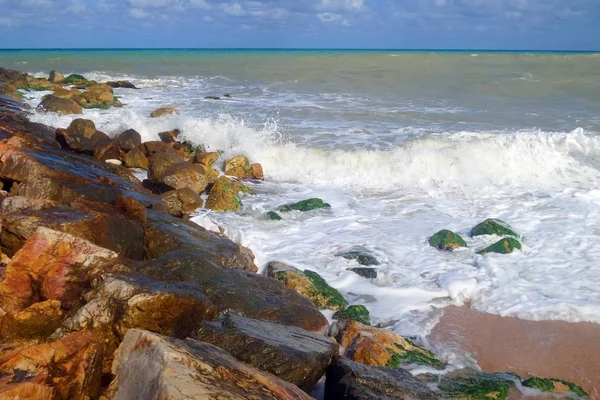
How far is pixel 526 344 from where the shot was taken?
5.39 meters

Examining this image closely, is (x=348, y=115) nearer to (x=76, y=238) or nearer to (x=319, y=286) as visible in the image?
(x=319, y=286)

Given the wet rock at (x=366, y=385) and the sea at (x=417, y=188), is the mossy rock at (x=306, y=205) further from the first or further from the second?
the wet rock at (x=366, y=385)

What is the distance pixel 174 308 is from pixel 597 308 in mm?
4716

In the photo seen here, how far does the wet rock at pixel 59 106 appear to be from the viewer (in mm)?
14289

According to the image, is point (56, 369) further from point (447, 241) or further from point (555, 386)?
point (447, 241)

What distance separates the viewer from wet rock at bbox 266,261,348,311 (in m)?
5.97

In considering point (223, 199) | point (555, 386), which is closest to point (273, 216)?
point (223, 199)

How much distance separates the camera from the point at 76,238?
460 cm

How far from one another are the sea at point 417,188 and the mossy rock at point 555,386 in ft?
4.06

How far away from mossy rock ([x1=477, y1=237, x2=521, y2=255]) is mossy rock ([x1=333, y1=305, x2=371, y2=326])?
2.53 meters

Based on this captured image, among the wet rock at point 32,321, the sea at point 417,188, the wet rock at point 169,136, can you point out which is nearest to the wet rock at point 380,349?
the sea at point 417,188

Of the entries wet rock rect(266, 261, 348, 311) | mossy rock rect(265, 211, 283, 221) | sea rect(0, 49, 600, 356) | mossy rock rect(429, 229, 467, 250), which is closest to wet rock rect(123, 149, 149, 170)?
sea rect(0, 49, 600, 356)

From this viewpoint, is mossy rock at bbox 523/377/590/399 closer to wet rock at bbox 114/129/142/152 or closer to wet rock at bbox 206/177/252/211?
wet rock at bbox 206/177/252/211

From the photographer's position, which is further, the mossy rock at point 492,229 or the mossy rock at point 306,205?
the mossy rock at point 306,205
